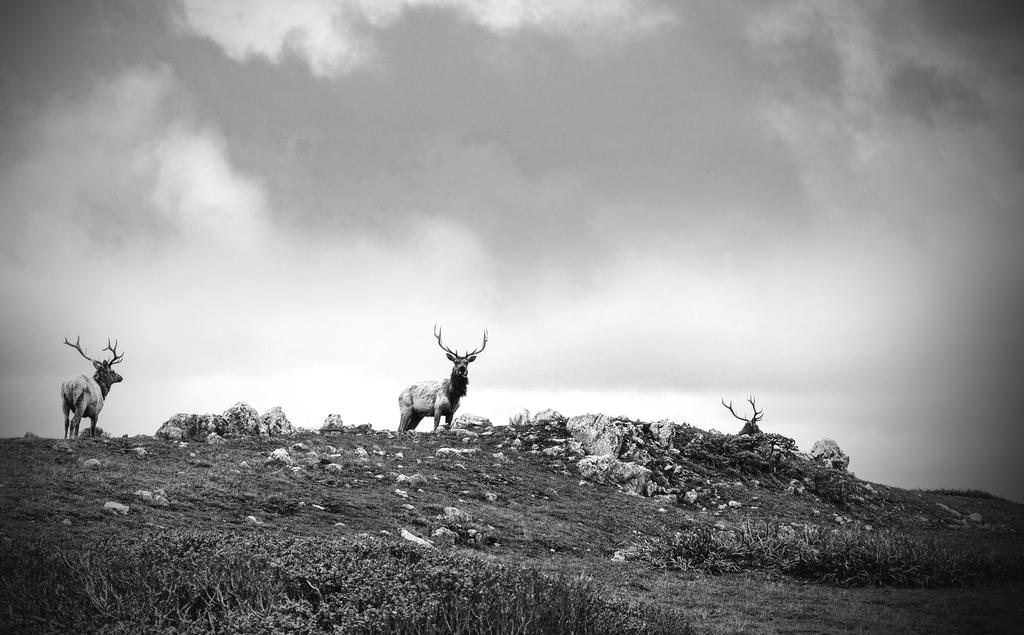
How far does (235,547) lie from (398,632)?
107 inches

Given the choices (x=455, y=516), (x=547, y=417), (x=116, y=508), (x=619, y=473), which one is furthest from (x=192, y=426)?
(x=619, y=473)

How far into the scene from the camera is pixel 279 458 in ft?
50.7

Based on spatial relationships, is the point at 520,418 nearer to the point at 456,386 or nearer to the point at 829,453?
the point at 456,386

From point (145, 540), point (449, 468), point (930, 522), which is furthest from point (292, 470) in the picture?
point (930, 522)

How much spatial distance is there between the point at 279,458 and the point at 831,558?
1153cm

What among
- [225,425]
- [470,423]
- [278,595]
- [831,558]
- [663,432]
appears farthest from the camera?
[470,423]

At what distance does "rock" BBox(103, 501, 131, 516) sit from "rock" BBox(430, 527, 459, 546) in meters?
4.91

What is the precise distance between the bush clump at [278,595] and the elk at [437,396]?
17.8 m

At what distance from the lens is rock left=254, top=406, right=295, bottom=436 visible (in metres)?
21.0

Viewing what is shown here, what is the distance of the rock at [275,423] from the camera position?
20984mm

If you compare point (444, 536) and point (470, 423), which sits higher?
point (470, 423)

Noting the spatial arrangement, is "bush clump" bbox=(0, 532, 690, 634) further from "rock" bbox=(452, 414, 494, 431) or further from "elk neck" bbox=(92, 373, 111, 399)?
"elk neck" bbox=(92, 373, 111, 399)

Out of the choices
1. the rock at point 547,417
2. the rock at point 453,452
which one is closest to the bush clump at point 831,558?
the rock at point 453,452

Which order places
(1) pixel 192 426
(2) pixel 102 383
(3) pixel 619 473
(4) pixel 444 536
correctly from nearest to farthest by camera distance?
(4) pixel 444 536 → (3) pixel 619 473 → (1) pixel 192 426 → (2) pixel 102 383
